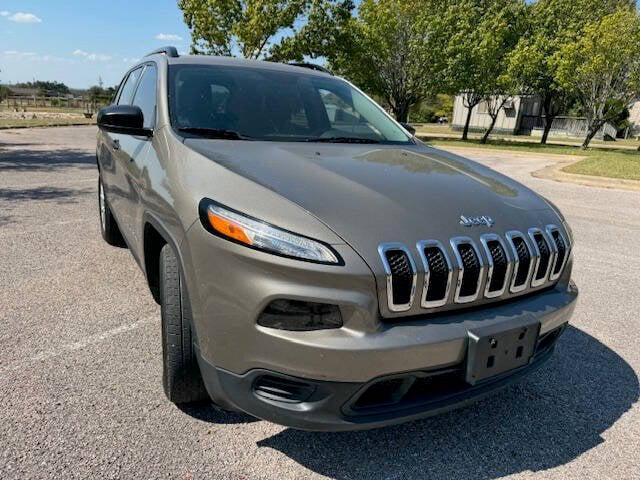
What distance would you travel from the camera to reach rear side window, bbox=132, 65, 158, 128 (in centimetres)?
278

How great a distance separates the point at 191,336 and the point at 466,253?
1.13 meters

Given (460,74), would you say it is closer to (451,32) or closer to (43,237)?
(451,32)

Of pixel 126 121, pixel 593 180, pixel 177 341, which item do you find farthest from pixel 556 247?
pixel 593 180

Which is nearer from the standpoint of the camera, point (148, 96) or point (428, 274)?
point (428, 274)

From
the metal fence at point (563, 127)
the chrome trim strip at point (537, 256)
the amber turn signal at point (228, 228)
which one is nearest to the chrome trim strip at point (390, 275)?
the amber turn signal at point (228, 228)

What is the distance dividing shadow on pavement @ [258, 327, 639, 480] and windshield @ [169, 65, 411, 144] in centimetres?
159

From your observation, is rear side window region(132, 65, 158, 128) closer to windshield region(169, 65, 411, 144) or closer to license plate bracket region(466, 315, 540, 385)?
windshield region(169, 65, 411, 144)

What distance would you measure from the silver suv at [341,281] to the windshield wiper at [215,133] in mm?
36

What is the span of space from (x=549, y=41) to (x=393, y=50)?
892cm

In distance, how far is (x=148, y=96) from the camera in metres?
3.04

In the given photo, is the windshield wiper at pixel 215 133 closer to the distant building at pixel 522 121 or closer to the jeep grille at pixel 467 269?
the jeep grille at pixel 467 269

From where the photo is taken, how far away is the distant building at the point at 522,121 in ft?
133

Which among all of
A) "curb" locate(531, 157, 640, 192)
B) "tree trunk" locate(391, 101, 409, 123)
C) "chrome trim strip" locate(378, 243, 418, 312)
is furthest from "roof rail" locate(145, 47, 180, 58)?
"tree trunk" locate(391, 101, 409, 123)

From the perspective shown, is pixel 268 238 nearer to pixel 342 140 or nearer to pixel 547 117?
pixel 342 140
